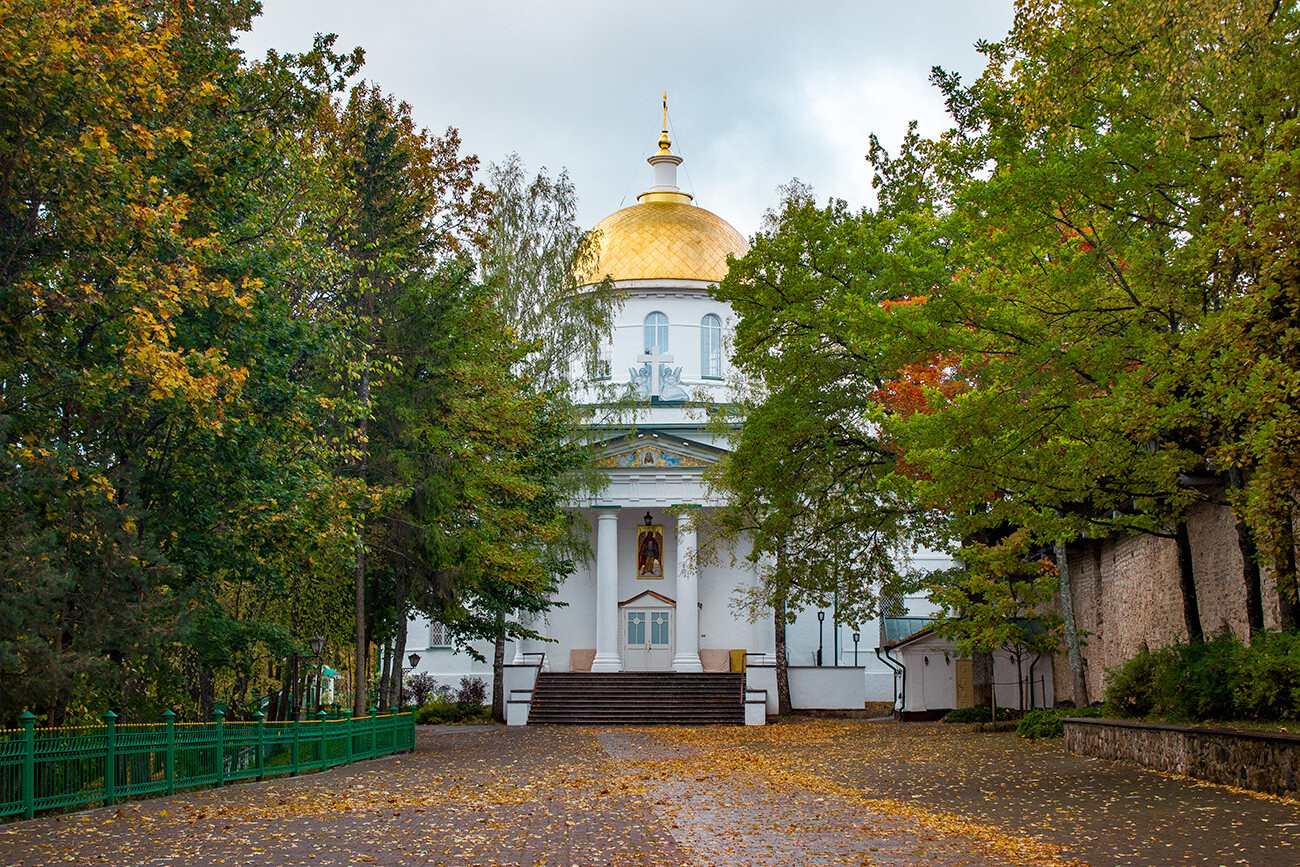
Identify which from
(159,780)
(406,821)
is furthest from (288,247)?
(406,821)

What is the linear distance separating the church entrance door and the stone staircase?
3691 millimetres

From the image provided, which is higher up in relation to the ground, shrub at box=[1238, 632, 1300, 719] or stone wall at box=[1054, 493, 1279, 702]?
stone wall at box=[1054, 493, 1279, 702]

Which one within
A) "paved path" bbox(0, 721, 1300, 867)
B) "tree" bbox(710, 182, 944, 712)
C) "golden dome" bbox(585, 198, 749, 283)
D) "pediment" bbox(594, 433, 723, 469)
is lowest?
"paved path" bbox(0, 721, 1300, 867)

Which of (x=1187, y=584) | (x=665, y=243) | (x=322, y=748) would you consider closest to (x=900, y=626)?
(x=665, y=243)

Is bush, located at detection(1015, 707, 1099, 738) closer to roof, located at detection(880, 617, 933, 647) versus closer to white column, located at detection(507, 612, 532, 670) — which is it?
roof, located at detection(880, 617, 933, 647)

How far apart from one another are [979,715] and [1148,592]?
8321 mm

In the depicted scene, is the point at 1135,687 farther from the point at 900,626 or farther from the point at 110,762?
the point at 900,626

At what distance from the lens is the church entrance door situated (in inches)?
1699

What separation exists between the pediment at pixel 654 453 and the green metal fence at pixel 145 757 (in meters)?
21.5

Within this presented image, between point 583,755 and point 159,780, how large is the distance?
9.33 metres

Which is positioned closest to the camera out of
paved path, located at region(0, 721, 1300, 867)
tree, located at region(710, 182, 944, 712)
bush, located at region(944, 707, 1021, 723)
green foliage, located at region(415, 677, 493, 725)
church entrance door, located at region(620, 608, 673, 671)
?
paved path, located at region(0, 721, 1300, 867)

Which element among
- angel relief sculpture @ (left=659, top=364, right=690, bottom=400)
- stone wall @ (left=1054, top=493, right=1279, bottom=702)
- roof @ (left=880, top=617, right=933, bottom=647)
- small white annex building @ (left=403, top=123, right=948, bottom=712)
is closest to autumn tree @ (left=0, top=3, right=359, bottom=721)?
stone wall @ (left=1054, top=493, right=1279, bottom=702)

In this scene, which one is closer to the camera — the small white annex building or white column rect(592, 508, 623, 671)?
the small white annex building

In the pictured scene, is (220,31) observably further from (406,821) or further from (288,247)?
(406,821)
